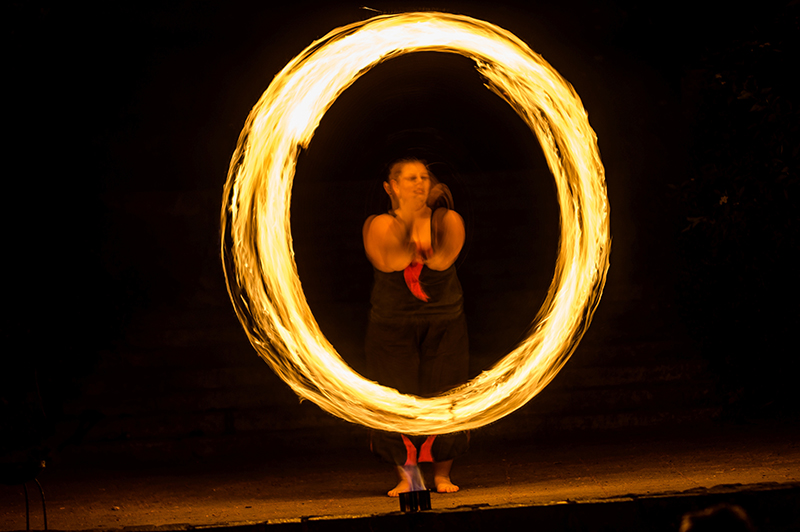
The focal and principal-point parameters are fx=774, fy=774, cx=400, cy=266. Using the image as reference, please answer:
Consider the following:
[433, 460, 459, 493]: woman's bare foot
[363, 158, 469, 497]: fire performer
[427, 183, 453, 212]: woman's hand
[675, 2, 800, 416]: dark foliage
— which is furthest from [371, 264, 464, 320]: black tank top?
Result: [675, 2, 800, 416]: dark foliage

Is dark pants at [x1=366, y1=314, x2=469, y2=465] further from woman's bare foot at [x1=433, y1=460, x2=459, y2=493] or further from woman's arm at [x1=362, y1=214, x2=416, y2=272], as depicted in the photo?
woman's arm at [x1=362, y1=214, x2=416, y2=272]

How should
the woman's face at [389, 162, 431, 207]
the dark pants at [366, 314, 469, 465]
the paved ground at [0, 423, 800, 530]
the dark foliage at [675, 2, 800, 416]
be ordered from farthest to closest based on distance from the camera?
the dark foliage at [675, 2, 800, 416]
the paved ground at [0, 423, 800, 530]
the dark pants at [366, 314, 469, 465]
the woman's face at [389, 162, 431, 207]

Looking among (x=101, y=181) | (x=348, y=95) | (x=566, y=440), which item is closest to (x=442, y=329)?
(x=566, y=440)

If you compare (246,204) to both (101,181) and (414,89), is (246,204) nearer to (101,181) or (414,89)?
(414,89)

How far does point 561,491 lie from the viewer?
435cm

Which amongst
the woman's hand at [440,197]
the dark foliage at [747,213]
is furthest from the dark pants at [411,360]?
the dark foliage at [747,213]

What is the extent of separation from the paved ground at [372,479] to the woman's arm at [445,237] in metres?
1.25

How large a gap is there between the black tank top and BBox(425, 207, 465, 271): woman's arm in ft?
0.21

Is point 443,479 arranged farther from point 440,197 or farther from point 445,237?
point 440,197

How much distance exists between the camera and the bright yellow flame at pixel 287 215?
4.24 meters

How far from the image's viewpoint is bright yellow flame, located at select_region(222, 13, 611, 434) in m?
4.24

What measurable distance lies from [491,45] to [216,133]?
118 inches

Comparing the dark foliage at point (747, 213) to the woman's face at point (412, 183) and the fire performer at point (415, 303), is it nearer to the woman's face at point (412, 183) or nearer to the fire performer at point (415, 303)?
the fire performer at point (415, 303)

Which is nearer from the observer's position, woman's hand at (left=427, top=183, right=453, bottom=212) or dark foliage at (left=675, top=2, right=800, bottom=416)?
woman's hand at (left=427, top=183, right=453, bottom=212)
